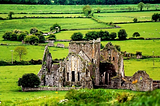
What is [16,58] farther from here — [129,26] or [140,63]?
[129,26]

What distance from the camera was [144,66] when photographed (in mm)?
74188

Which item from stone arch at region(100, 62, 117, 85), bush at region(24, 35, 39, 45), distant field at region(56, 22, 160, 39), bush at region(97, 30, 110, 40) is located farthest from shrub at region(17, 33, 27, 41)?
stone arch at region(100, 62, 117, 85)

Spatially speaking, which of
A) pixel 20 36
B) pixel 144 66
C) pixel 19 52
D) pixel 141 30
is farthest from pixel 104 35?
pixel 144 66

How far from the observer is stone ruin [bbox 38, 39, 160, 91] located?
187 feet

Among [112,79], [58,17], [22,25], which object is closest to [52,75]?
[112,79]

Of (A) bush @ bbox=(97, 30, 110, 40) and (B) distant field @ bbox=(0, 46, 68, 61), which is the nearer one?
(B) distant field @ bbox=(0, 46, 68, 61)

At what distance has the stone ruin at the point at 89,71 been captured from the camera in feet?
187

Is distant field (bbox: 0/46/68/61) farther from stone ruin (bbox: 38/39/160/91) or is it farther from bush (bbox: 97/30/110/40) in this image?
stone ruin (bbox: 38/39/160/91)

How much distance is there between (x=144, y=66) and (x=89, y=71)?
19.5m

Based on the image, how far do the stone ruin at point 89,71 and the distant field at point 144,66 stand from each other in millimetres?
6290

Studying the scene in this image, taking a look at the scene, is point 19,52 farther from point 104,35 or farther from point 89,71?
point 104,35

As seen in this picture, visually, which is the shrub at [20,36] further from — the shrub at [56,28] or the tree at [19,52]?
the tree at [19,52]

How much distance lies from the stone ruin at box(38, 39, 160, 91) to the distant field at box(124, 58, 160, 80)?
20.6ft

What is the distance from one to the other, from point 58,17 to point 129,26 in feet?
130
